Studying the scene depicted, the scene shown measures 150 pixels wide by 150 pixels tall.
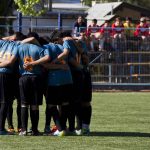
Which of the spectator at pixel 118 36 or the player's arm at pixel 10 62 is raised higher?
the player's arm at pixel 10 62

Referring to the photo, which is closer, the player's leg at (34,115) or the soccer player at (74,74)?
the player's leg at (34,115)

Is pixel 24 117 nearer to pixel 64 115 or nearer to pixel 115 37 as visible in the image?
pixel 64 115

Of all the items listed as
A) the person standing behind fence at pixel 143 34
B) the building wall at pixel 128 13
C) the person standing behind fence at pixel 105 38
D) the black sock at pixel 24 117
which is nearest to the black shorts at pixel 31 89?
the black sock at pixel 24 117

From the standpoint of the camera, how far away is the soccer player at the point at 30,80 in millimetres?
13234

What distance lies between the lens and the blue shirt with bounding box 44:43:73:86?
13.3 metres

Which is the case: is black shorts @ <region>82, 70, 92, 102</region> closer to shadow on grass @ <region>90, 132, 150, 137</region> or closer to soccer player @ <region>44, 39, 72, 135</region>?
soccer player @ <region>44, 39, 72, 135</region>

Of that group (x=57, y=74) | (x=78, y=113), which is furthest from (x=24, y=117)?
(x=78, y=113)

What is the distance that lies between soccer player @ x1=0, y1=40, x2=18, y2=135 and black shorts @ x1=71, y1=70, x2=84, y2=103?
45.8 inches

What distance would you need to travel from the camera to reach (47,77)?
1341 cm

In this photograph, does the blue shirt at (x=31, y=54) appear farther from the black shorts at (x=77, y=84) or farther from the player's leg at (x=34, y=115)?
the black shorts at (x=77, y=84)

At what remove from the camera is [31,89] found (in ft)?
43.6

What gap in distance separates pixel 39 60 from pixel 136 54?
51.0 feet

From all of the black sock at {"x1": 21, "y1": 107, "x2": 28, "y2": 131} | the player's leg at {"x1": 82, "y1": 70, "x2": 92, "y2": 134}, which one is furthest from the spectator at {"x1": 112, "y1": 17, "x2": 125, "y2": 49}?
the black sock at {"x1": 21, "y1": 107, "x2": 28, "y2": 131}

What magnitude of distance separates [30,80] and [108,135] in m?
1.80
